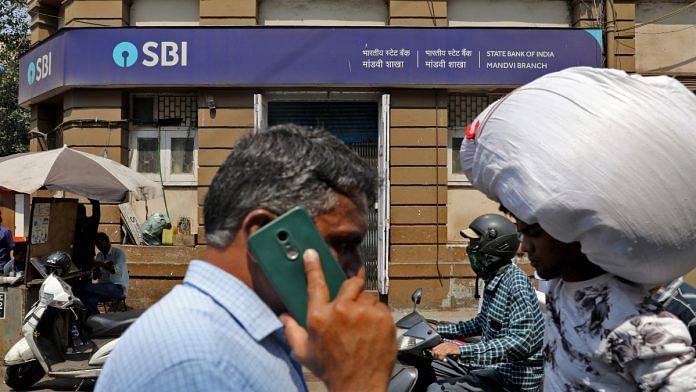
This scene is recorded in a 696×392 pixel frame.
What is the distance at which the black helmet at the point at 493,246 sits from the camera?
3.70 meters

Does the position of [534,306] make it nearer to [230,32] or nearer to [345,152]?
[345,152]

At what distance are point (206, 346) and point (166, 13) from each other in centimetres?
1013

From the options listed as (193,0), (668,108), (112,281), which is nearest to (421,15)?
(193,0)

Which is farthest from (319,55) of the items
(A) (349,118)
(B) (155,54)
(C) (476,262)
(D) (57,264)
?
(C) (476,262)

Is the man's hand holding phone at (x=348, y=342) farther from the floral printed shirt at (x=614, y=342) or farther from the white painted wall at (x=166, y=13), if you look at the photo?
the white painted wall at (x=166, y=13)

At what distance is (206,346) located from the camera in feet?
3.27

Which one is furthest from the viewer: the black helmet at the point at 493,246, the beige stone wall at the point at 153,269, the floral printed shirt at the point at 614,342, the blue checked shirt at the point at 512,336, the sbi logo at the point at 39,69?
the sbi logo at the point at 39,69

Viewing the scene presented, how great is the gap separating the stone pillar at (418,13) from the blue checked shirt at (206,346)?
363 inches

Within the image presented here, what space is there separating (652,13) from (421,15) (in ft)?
12.6

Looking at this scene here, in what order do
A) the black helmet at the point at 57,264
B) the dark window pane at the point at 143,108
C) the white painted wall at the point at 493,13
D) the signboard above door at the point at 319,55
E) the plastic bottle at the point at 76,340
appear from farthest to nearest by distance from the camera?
the dark window pane at the point at 143,108 → the white painted wall at the point at 493,13 → the signboard above door at the point at 319,55 → the plastic bottle at the point at 76,340 → the black helmet at the point at 57,264

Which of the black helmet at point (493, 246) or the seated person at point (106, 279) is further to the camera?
the seated person at point (106, 279)

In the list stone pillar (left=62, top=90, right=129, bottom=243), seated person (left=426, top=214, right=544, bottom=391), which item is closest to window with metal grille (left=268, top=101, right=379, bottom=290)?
stone pillar (left=62, top=90, right=129, bottom=243)

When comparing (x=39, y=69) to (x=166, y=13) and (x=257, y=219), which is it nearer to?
(x=166, y=13)

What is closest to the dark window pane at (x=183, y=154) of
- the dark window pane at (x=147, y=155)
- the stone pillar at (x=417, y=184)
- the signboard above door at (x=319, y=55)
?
the dark window pane at (x=147, y=155)
